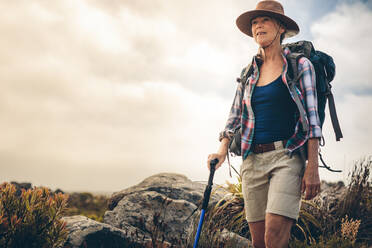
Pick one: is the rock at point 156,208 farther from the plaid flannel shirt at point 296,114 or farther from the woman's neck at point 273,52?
the woman's neck at point 273,52

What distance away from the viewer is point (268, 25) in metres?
3.08

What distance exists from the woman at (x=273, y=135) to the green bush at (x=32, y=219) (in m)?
1.93

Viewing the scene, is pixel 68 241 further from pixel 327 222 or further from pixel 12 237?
pixel 327 222

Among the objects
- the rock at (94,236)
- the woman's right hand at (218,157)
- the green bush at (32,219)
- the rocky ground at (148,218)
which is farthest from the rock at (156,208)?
the woman's right hand at (218,157)

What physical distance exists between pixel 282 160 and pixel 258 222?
0.64 meters

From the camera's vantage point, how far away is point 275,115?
2.87 metres

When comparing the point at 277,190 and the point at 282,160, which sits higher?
the point at 282,160

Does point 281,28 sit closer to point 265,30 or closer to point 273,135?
point 265,30

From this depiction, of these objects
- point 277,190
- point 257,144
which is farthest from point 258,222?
point 257,144

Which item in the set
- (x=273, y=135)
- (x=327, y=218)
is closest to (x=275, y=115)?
(x=273, y=135)

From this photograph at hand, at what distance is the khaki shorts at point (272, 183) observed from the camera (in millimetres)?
2588

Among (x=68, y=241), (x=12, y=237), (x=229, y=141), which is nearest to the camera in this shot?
(x=229, y=141)

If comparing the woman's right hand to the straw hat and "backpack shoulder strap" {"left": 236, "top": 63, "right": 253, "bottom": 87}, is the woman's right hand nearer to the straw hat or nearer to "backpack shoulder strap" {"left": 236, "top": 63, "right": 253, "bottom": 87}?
"backpack shoulder strap" {"left": 236, "top": 63, "right": 253, "bottom": 87}

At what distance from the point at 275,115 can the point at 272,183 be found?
0.57 m
